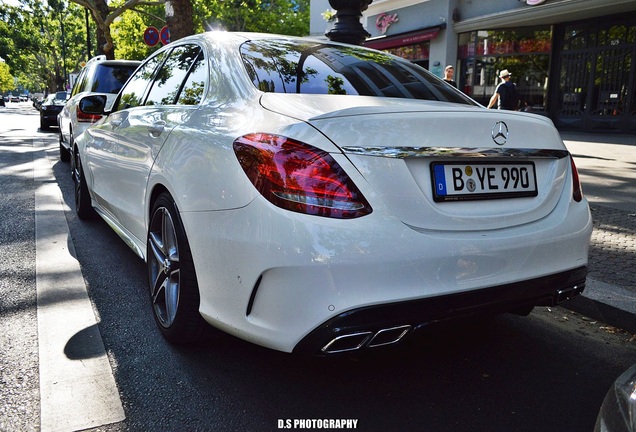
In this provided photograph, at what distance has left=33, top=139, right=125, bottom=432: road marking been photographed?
2240 millimetres

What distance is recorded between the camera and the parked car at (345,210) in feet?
6.48

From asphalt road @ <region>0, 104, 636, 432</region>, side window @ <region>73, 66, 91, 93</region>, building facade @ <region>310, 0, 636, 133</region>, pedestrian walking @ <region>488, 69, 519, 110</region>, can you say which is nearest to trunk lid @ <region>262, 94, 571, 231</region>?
asphalt road @ <region>0, 104, 636, 432</region>

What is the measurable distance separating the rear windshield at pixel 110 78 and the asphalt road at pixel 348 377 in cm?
559

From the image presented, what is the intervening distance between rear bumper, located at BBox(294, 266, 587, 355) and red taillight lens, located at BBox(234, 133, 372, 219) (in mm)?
364

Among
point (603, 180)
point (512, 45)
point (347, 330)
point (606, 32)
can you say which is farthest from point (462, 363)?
point (512, 45)

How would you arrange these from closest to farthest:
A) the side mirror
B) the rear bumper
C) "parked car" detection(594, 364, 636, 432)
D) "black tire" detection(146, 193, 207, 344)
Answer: "parked car" detection(594, 364, 636, 432), the rear bumper, "black tire" detection(146, 193, 207, 344), the side mirror

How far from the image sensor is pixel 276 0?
38438mm

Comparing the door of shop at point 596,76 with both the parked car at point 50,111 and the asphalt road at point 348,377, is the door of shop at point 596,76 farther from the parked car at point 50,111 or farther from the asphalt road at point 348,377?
the parked car at point 50,111

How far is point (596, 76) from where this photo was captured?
1683cm

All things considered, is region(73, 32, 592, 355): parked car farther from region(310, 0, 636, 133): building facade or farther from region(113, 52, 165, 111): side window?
region(310, 0, 636, 133): building facade

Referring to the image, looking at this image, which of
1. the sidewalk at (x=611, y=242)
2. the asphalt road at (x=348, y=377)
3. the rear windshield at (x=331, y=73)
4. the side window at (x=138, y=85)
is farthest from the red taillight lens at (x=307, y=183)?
the side window at (x=138, y=85)

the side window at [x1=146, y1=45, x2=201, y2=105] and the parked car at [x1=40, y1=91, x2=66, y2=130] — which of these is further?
the parked car at [x1=40, y1=91, x2=66, y2=130]

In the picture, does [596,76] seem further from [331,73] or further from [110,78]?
[331,73]

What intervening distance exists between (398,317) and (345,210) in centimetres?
43
